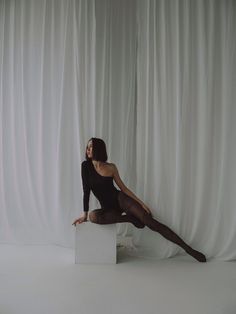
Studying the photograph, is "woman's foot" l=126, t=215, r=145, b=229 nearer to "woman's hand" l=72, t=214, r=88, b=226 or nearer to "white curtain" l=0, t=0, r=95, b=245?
"woman's hand" l=72, t=214, r=88, b=226

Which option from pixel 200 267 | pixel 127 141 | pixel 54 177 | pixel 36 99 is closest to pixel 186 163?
pixel 127 141

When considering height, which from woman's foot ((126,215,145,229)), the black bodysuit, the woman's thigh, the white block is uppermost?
the black bodysuit

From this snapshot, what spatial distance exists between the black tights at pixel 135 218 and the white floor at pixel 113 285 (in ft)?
0.50

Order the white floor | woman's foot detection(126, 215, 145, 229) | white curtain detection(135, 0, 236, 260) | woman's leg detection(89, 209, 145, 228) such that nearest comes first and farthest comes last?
1. the white floor
2. woman's leg detection(89, 209, 145, 228)
3. woman's foot detection(126, 215, 145, 229)
4. white curtain detection(135, 0, 236, 260)

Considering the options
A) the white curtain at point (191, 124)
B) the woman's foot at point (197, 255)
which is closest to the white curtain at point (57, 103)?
the white curtain at point (191, 124)

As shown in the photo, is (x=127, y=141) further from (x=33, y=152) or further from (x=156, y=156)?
(x=33, y=152)

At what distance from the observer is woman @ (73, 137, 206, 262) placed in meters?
3.10

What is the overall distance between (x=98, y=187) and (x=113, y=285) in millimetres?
820

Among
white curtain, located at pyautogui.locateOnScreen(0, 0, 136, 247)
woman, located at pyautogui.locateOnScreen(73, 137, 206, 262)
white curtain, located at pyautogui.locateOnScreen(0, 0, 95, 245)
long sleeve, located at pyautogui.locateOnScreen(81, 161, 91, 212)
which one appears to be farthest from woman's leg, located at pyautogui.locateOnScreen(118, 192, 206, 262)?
white curtain, located at pyautogui.locateOnScreen(0, 0, 95, 245)

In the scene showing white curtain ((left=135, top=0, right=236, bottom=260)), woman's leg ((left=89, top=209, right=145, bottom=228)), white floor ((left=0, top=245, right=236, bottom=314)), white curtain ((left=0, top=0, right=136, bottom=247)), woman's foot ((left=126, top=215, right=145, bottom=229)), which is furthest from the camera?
white curtain ((left=0, top=0, right=136, bottom=247))

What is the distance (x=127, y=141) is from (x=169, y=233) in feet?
3.11

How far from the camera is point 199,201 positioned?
331 cm

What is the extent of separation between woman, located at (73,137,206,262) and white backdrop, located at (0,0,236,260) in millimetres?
187

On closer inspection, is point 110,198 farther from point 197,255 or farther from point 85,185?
point 197,255
